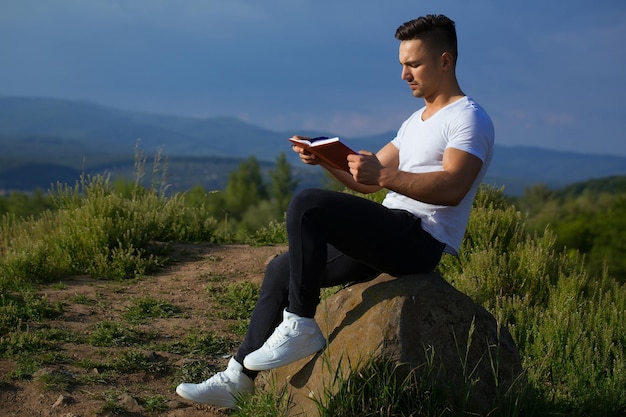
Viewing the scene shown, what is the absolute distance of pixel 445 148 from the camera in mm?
3723

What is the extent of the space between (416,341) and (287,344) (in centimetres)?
64

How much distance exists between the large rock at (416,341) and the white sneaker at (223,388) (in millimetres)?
187

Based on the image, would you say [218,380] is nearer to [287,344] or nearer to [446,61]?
[287,344]

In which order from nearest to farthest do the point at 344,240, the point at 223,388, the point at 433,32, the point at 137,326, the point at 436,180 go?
the point at 436,180, the point at 344,240, the point at 433,32, the point at 223,388, the point at 137,326

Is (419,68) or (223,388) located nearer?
(419,68)

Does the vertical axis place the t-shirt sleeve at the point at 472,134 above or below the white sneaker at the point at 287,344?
above

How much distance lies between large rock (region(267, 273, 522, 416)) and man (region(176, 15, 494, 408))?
0.37 feet

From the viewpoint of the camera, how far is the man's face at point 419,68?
3.84 metres

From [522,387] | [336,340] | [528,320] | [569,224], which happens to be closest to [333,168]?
[336,340]

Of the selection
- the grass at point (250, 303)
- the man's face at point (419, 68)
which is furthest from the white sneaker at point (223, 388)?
the man's face at point (419, 68)

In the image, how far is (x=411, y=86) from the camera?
13.0 feet

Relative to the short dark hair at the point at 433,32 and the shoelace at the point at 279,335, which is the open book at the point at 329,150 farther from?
the shoelace at the point at 279,335

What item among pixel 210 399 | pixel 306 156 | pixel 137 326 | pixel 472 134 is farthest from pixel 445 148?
pixel 137 326

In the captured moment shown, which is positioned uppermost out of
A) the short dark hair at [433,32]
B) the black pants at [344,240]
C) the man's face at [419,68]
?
the short dark hair at [433,32]
